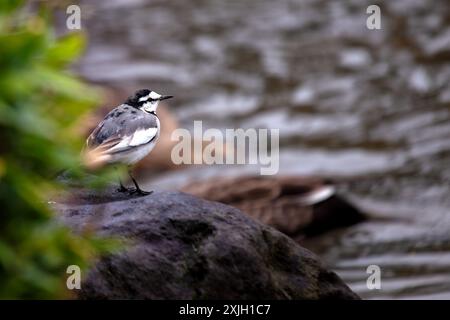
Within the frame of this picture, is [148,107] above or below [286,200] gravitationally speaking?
below

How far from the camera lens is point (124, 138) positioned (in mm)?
6266

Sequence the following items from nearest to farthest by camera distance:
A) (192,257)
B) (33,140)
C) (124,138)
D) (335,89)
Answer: (33,140), (192,257), (124,138), (335,89)

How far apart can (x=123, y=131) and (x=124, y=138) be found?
72 mm

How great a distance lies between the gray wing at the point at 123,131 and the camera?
625cm

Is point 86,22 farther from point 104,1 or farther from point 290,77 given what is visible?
point 290,77

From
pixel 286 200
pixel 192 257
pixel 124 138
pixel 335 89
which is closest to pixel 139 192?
pixel 124 138

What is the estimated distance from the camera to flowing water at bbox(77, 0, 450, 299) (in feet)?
37.9

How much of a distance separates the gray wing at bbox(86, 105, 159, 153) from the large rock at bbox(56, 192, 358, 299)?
37 cm

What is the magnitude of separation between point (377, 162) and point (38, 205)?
10766 mm

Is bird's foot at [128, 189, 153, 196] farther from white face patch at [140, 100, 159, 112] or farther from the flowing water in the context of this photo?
the flowing water

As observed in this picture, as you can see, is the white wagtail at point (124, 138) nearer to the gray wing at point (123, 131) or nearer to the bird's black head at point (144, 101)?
the gray wing at point (123, 131)

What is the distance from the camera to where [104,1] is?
22.0m

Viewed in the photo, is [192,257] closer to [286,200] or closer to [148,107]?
[148,107]

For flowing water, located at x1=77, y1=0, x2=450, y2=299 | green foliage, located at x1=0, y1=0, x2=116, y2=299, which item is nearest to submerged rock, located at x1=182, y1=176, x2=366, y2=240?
flowing water, located at x1=77, y1=0, x2=450, y2=299
